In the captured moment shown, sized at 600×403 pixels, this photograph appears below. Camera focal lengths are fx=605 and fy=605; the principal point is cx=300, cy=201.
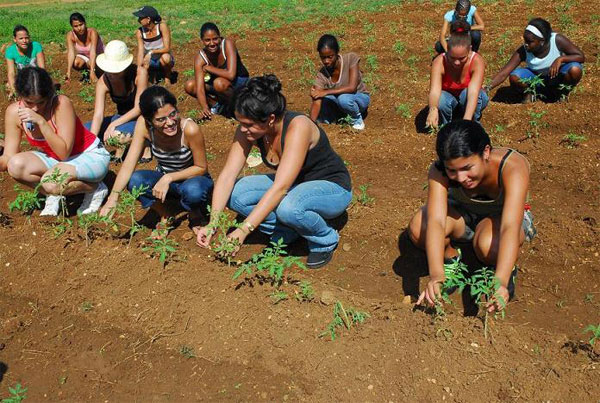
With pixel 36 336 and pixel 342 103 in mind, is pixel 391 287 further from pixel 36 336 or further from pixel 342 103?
pixel 342 103

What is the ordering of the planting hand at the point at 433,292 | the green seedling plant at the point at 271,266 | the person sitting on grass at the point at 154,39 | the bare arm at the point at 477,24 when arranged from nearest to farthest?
the planting hand at the point at 433,292, the green seedling plant at the point at 271,266, the person sitting on grass at the point at 154,39, the bare arm at the point at 477,24

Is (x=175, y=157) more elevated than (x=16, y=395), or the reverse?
(x=175, y=157)

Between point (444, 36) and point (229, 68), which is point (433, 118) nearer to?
point (229, 68)

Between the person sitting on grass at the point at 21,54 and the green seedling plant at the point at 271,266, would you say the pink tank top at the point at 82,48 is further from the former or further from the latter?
the green seedling plant at the point at 271,266

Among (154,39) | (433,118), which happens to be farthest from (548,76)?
(154,39)

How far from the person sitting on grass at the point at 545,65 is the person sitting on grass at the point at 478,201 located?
10.9 ft

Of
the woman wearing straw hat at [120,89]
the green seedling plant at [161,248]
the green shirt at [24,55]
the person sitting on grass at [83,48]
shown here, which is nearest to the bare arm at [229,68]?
the woman wearing straw hat at [120,89]

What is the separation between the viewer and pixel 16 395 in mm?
3174

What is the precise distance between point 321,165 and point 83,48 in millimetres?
6350

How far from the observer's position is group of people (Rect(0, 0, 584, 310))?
3.18 m

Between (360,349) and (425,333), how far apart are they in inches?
13.7

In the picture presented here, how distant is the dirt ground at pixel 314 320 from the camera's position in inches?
118

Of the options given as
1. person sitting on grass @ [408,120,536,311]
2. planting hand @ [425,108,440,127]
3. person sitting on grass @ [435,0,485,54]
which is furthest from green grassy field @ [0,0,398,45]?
person sitting on grass @ [408,120,536,311]

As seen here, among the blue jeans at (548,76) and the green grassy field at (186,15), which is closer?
the blue jeans at (548,76)
